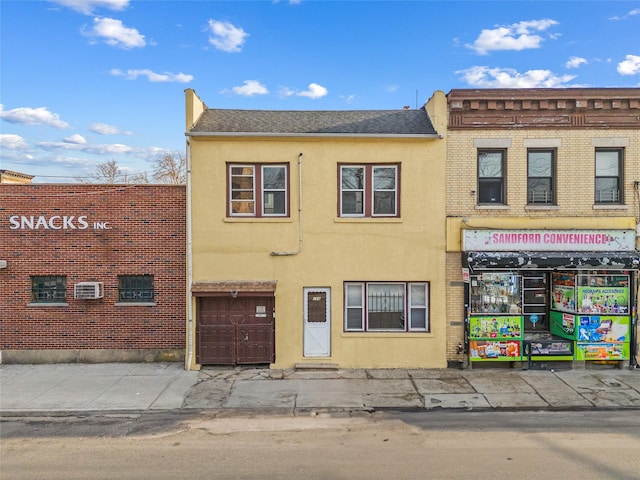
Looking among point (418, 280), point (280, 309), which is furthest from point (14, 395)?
point (418, 280)

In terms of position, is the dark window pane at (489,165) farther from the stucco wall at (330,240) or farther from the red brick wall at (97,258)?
the red brick wall at (97,258)

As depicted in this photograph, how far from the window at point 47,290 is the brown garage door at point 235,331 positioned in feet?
14.0

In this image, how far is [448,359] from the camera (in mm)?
12867

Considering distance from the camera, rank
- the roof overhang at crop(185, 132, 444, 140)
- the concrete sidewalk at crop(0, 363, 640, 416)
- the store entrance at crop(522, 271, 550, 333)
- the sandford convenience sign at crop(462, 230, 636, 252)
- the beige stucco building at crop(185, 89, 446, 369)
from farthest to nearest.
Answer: the store entrance at crop(522, 271, 550, 333) → the beige stucco building at crop(185, 89, 446, 369) → the sandford convenience sign at crop(462, 230, 636, 252) → the roof overhang at crop(185, 132, 444, 140) → the concrete sidewalk at crop(0, 363, 640, 416)

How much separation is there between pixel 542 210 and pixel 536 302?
2.86m

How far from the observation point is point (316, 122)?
1366cm

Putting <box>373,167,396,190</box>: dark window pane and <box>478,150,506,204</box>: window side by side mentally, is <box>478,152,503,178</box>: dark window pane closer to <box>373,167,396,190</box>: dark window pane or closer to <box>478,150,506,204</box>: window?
<box>478,150,506,204</box>: window

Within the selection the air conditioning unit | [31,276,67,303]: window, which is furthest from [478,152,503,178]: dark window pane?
[31,276,67,303]: window

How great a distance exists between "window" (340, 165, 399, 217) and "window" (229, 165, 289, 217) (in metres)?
1.71

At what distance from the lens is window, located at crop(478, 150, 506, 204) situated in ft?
42.9

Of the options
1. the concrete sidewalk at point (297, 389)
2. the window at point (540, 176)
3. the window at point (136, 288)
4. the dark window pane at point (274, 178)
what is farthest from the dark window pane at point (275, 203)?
the window at point (540, 176)

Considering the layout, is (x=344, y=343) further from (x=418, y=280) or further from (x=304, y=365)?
(x=418, y=280)

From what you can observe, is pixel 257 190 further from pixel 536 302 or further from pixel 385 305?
pixel 536 302

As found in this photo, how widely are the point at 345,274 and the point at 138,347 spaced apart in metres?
6.38
